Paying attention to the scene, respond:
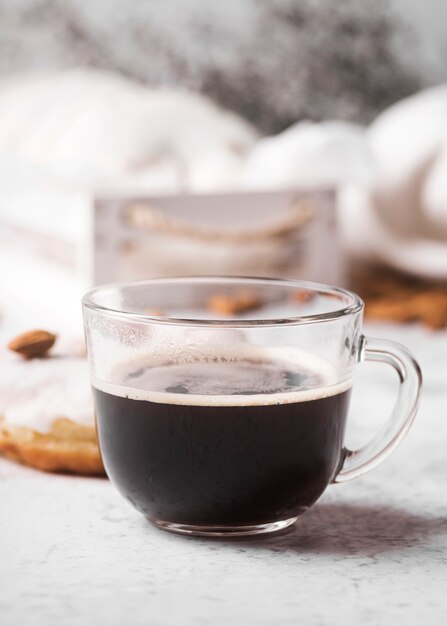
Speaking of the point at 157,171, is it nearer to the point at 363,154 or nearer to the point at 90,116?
the point at 90,116

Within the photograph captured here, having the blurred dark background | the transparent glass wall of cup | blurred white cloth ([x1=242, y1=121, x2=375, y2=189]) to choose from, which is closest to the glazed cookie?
the transparent glass wall of cup

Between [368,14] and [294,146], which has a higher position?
[368,14]

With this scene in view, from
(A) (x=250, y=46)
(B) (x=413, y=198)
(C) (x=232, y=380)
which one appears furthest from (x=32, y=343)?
(A) (x=250, y=46)

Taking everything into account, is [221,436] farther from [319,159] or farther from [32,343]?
[319,159]

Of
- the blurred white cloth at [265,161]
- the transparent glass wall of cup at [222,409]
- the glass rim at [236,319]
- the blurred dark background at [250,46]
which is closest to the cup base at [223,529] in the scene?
the transparent glass wall of cup at [222,409]

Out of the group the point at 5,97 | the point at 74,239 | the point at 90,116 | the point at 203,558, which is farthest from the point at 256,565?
the point at 5,97

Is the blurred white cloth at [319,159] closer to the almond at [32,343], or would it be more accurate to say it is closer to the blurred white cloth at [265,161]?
the blurred white cloth at [265,161]

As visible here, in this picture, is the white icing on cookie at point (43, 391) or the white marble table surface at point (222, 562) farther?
the white icing on cookie at point (43, 391)

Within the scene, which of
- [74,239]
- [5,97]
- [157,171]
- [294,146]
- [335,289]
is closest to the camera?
[335,289]
